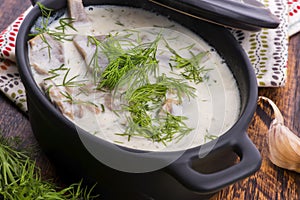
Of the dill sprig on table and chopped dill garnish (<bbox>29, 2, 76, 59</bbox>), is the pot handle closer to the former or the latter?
the dill sprig on table

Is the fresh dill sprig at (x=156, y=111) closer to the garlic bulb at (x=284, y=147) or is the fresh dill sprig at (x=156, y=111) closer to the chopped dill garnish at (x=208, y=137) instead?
the chopped dill garnish at (x=208, y=137)

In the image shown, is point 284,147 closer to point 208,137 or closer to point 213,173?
point 208,137

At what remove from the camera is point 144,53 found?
55.4 inches

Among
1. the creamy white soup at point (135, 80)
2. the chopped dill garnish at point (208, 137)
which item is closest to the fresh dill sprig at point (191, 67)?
the creamy white soup at point (135, 80)

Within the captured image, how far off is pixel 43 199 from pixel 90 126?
0.17m

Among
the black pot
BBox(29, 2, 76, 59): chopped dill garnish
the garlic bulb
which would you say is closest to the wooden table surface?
the garlic bulb

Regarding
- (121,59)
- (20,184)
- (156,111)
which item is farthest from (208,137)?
(20,184)

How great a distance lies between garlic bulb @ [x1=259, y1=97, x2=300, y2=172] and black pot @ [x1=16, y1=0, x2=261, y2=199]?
0.61 ft

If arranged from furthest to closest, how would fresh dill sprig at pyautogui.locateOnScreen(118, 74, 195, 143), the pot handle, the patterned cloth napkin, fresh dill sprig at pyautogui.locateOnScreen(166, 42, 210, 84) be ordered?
the patterned cloth napkin < fresh dill sprig at pyautogui.locateOnScreen(166, 42, 210, 84) < fresh dill sprig at pyautogui.locateOnScreen(118, 74, 195, 143) < the pot handle

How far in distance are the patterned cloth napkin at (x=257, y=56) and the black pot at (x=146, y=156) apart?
0.20 m

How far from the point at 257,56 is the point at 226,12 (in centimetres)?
28

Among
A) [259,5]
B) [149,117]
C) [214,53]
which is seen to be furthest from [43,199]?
[259,5]

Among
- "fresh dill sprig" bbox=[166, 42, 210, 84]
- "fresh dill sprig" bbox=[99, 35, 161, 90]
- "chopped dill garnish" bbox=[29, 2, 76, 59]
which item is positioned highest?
"chopped dill garnish" bbox=[29, 2, 76, 59]

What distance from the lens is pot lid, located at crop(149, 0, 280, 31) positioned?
4.66ft
